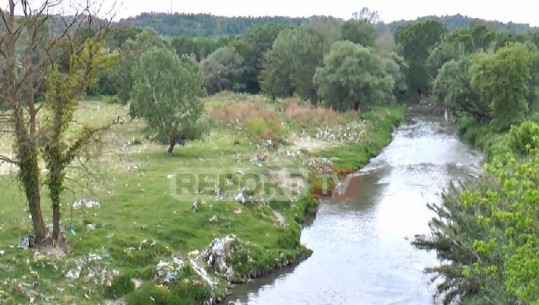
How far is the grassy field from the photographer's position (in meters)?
30.2

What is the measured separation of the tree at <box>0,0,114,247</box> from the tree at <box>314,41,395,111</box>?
58.0 metres

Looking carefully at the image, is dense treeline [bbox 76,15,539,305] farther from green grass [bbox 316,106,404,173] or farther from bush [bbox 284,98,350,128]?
bush [bbox 284,98,350,128]

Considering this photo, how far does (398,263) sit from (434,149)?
37938 millimetres

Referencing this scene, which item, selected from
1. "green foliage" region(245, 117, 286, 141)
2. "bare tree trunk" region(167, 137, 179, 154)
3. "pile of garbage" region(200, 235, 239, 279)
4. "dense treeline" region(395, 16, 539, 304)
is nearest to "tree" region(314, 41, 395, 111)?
"dense treeline" region(395, 16, 539, 304)

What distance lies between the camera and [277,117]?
79.1 metres

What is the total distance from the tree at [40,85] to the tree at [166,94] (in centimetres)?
2385

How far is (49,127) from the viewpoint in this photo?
29656 mm

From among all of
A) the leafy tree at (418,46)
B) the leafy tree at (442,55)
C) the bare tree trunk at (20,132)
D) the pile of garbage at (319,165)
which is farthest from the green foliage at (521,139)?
the leafy tree at (418,46)

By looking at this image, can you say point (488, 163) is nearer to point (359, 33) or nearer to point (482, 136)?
point (482, 136)

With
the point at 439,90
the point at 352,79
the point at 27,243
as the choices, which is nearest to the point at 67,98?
the point at 27,243

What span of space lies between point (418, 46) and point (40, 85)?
105 m

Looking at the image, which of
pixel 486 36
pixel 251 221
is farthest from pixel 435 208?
pixel 486 36

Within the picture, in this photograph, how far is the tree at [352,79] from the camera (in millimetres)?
85812

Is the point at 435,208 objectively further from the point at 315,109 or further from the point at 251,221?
the point at 315,109
